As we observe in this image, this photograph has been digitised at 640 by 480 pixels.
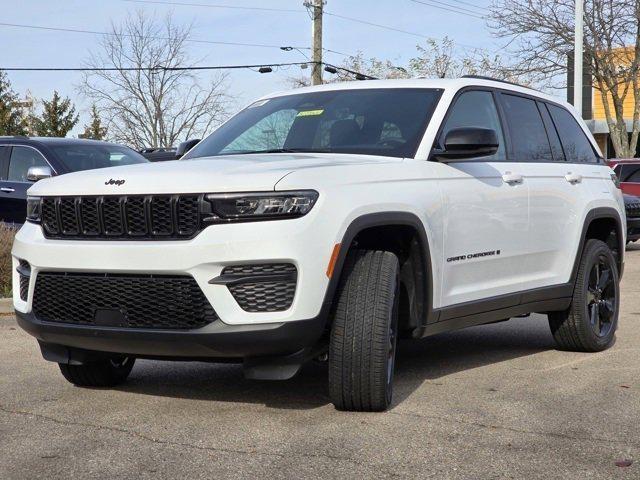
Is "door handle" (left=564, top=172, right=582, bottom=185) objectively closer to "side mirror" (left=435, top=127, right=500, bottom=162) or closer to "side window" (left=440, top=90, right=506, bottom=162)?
"side window" (left=440, top=90, right=506, bottom=162)

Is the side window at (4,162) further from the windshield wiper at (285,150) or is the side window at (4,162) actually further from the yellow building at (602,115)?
the yellow building at (602,115)

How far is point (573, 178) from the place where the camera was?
24.4ft

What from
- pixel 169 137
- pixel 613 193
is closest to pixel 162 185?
pixel 613 193

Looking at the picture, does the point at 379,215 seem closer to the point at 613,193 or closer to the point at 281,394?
the point at 281,394

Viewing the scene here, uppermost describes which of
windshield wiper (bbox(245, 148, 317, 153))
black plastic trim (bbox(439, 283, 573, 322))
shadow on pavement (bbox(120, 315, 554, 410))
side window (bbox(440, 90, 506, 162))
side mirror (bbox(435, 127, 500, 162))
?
side window (bbox(440, 90, 506, 162))

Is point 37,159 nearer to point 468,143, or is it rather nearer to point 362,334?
point 468,143

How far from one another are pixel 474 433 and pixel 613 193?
3.61 m

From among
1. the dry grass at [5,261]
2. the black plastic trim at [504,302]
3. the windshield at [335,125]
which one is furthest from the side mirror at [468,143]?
the dry grass at [5,261]

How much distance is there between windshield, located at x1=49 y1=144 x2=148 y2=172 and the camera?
42.1 ft

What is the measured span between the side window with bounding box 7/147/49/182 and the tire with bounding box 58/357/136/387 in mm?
7061

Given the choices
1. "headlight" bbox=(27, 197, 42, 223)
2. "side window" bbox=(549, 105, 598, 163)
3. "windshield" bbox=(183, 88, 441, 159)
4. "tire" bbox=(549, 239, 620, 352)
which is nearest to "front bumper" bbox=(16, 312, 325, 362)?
"headlight" bbox=(27, 197, 42, 223)

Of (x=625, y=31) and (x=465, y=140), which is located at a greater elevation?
(x=625, y=31)

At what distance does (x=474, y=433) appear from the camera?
5.07 m

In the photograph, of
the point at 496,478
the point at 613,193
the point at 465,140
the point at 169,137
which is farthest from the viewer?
the point at 169,137
